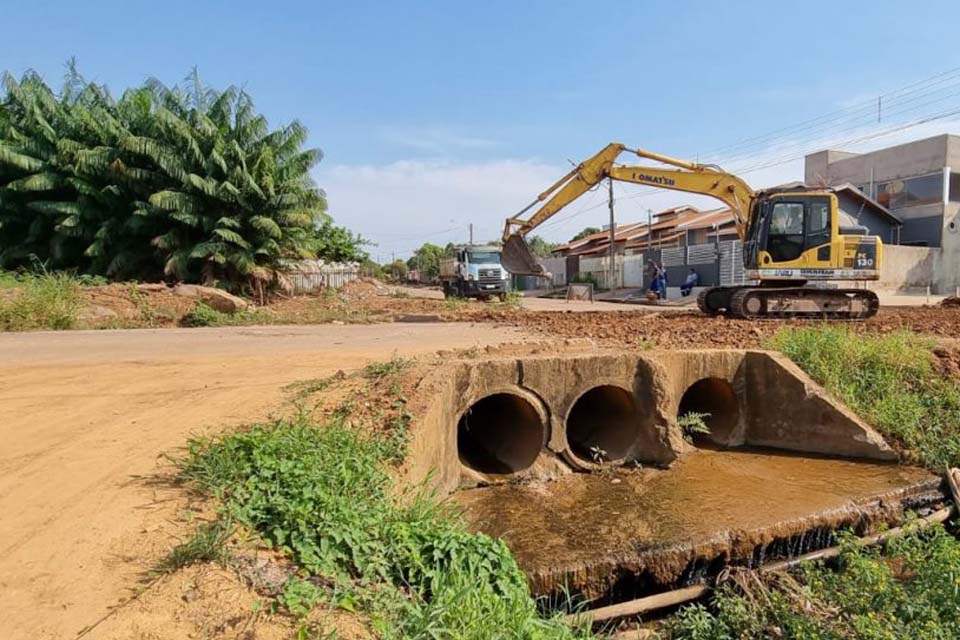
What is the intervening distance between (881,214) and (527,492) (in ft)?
98.5

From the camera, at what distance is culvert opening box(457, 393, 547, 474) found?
7.21 metres

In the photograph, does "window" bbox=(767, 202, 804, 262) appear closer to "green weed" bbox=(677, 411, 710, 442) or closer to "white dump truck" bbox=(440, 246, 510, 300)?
"green weed" bbox=(677, 411, 710, 442)

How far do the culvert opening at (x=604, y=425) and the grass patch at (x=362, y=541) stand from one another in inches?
152

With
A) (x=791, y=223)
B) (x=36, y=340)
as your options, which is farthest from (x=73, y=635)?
(x=791, y=223)

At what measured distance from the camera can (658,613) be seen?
14.8ft

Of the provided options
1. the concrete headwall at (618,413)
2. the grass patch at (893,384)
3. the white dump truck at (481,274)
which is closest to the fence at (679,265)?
the white dump truck at (481,274)

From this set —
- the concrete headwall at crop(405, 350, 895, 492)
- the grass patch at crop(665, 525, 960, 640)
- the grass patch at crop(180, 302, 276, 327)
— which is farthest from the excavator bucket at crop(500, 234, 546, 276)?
the grass patch at crop(665, 525, 960, 640)

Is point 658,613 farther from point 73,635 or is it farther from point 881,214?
point 881,214

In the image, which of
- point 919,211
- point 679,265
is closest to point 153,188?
point 679,265

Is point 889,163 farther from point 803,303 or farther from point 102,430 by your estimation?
point 102,430

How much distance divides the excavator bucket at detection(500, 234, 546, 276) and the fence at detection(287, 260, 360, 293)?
8552mm

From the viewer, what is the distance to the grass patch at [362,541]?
A: 9.57 ft

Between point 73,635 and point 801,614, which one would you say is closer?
point 73,635

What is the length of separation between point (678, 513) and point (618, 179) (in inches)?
414
